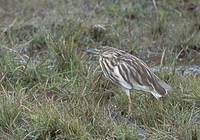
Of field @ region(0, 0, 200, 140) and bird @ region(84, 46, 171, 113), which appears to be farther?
bird @ region(84, 46, 171, 113)

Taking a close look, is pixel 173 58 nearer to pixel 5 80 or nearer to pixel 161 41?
pixel 161 41

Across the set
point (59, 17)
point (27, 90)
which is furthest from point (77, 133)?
point (59, 17)

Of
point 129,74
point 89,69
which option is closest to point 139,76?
point 129,74

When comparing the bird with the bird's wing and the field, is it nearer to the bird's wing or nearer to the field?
the bird's wing

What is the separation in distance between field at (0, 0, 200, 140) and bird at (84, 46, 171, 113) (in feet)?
0.51

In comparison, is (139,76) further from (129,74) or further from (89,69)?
(89,69)

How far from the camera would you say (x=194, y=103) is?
17.8ft

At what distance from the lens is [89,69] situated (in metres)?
6.50

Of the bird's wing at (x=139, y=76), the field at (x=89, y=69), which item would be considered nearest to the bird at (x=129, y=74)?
the bird's wing at (x=139, y=76)

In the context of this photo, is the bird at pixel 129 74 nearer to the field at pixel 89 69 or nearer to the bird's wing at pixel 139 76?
the bird's wing at pixel 139 76

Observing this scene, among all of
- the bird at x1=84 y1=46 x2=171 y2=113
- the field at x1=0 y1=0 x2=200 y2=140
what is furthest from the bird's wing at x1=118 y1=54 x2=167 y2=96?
Answer: the field at x1=0 y1=0 x2=200 y2=140

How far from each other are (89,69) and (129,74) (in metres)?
1.16

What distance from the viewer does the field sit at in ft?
16.6

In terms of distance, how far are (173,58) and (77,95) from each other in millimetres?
1641
